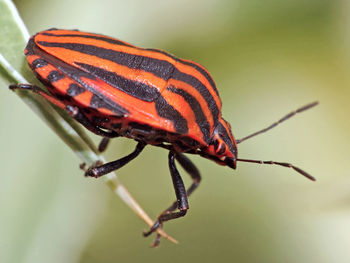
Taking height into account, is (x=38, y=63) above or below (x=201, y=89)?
above

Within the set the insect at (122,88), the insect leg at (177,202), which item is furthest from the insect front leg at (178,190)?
the insect at (122,88)

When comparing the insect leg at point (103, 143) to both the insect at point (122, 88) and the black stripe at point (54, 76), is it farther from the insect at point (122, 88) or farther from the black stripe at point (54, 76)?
the black stripe at point (54, 76)

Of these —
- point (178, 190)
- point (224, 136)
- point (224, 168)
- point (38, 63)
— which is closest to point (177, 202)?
point (178, 190)

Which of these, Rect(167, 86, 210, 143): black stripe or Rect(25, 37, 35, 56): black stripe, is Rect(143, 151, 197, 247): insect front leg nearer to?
Rect(167, 86, 210, 143): black stripe

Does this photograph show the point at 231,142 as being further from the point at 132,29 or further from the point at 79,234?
the point at 132,29

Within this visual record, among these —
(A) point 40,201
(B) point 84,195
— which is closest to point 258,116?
(B) point 84,195

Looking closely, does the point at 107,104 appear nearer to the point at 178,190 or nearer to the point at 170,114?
the point at 170,114

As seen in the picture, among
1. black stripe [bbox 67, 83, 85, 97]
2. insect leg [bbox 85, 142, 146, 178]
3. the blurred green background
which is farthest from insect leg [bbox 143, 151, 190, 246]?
black stripe [bbox 67, 83, 85, 97]
